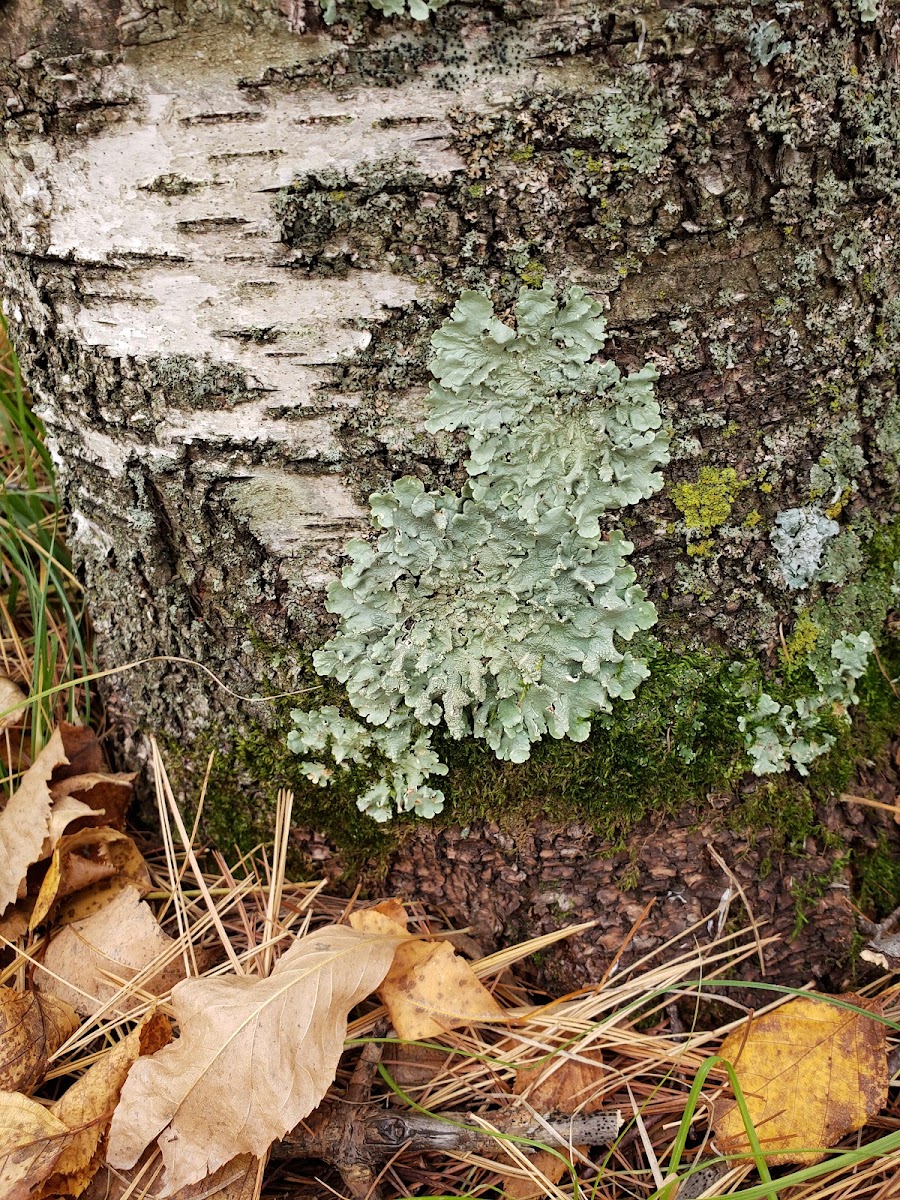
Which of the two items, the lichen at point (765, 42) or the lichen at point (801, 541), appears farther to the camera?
the lichen at point (801, 541)

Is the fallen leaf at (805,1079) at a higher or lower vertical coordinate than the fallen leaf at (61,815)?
lower

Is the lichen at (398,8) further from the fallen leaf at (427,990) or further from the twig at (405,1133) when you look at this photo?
the twig at (405,1133)

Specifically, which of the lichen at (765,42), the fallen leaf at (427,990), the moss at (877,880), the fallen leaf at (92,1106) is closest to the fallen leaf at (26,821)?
the fallen leaf at (92,1106)

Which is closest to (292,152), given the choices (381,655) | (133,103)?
(133,103)

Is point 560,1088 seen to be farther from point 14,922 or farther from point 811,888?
point 14,922

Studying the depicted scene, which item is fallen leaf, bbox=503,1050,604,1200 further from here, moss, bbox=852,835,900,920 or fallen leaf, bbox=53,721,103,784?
fallen leaf, bbox=53,721,103,784

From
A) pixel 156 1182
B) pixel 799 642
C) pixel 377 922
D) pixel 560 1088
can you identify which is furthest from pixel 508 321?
pixel 156 1182

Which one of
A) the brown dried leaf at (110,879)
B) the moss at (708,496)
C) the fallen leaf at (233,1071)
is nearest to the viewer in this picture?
the fallen leaf at (233,1071)
